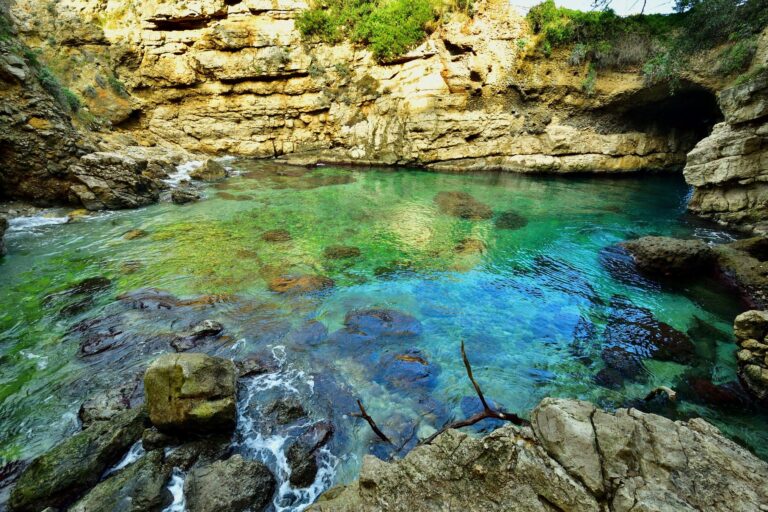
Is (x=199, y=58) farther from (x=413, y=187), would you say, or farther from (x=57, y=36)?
(x=413, y=187)

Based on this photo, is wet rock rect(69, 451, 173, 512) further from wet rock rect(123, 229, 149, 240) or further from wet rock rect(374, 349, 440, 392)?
wet rock rect(123, 229, 149, 240)

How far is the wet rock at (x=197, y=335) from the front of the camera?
6238 mm

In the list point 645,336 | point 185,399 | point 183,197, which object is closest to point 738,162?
point 645,336

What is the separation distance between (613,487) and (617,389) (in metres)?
3.65

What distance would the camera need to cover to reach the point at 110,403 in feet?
16.2

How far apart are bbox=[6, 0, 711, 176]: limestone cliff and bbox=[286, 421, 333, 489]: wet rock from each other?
19532 mm

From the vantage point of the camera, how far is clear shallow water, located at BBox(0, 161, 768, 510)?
505 centimetres

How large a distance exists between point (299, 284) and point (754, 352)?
28.5 feet

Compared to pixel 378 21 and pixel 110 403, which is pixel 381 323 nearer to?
pixel 110 403

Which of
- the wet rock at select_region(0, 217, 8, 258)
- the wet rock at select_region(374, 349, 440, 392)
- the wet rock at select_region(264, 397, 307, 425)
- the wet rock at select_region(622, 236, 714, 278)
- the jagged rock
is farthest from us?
the jagged rock

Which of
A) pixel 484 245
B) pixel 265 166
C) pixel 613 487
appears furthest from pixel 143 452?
pixel 265 166

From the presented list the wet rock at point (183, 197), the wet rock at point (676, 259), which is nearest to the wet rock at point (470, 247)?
the wet rock at point (676, 259)

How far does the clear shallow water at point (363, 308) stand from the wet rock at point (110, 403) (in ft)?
0.67

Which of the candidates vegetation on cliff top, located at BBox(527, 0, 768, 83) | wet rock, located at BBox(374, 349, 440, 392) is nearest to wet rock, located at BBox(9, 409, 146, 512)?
wet rock, located at BBox(374, 349, 440, 392)
